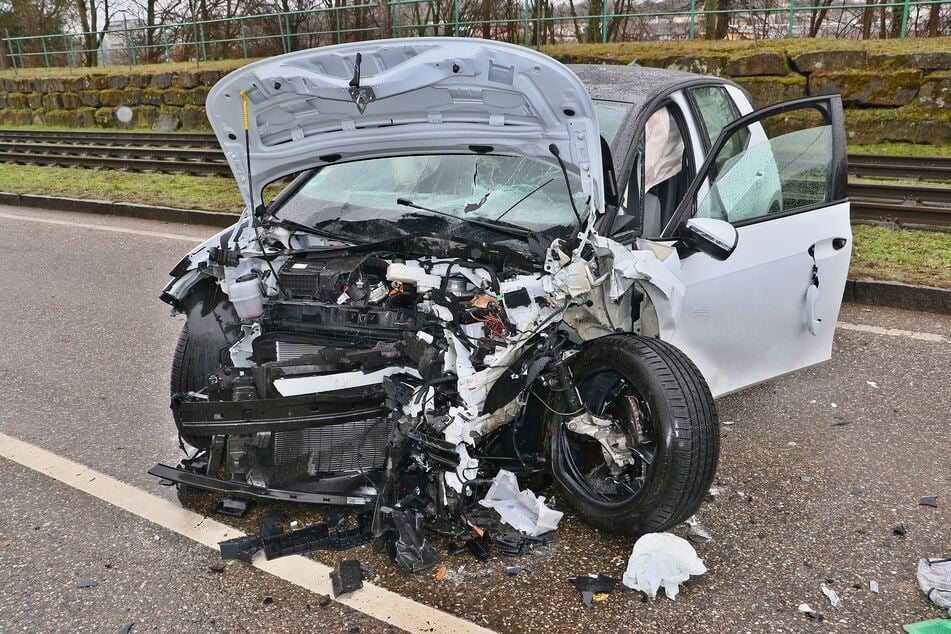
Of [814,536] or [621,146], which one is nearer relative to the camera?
[814,536]

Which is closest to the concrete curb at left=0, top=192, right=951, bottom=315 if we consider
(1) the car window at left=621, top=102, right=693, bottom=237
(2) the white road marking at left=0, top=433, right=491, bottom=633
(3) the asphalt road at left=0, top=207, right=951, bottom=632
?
(3) the asphalt road at left=0, top=207, right=951, bottom=632

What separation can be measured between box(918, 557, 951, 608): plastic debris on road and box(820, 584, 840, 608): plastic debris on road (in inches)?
12.7

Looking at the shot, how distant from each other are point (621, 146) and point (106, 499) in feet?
9.40

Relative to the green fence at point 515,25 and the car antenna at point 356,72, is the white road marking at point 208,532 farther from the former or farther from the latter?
the green fence at point 515,25

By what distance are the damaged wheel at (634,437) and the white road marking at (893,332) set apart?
3.08 m

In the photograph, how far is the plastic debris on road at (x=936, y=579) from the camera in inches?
105

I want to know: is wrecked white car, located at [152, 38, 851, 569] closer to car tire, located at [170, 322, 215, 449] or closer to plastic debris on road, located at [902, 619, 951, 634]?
car tire, located at [170, 322, 215, 449]

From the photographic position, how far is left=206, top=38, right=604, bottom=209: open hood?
2.89 m

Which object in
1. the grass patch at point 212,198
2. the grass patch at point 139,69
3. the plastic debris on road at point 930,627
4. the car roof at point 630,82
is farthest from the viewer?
the grass patch at point 139,69

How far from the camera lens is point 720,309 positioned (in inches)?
137

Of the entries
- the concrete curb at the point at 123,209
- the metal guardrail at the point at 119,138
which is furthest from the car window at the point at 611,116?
the metal guardrail at the point at 119,138

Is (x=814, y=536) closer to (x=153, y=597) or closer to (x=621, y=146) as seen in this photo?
(x=621, y=146)

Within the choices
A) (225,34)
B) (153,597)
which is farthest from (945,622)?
(225,34)

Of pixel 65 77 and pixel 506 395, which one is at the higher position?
pixel 65 77
